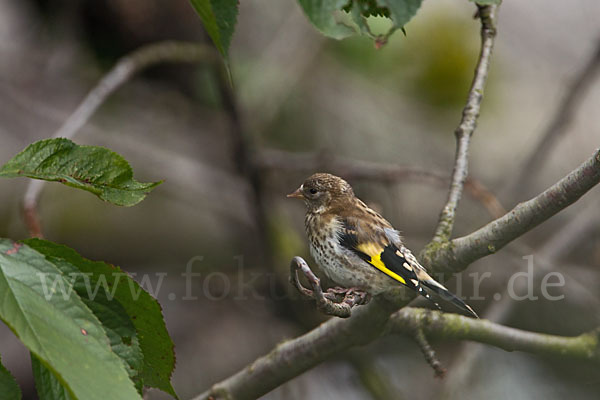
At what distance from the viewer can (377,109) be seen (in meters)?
6.59

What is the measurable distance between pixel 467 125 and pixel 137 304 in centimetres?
128

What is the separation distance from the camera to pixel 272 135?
6.52 metres

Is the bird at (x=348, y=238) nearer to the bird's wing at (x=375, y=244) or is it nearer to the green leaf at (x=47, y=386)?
the bird's wing at (x=375, y=244)

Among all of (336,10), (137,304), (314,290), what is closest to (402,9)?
(336,10)

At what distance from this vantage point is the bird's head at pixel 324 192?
2643 mm

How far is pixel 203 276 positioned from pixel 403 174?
228 cm

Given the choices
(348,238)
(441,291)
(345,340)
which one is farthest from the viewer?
(348,238)

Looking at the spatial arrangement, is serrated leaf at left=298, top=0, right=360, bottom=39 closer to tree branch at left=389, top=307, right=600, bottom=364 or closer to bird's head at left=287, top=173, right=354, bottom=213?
tree branch at left=389, top=307, right=600, bottom=364

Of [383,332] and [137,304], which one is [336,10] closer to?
[137,304]

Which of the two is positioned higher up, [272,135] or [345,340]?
[345,340]

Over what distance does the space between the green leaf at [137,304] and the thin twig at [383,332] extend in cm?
72

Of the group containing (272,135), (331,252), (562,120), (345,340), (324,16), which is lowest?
(272,135)

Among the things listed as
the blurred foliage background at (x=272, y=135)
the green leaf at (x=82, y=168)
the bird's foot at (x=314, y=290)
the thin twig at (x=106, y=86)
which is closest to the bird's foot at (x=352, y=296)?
the bird's foot at (x=314, y=290)

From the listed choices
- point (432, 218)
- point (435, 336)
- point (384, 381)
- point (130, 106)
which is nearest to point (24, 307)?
point (435, 336)
